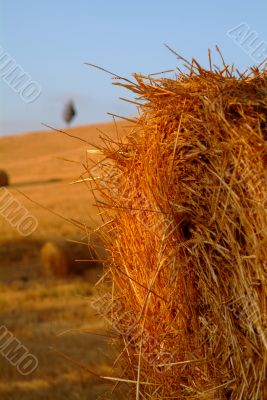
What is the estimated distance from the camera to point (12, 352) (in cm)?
890

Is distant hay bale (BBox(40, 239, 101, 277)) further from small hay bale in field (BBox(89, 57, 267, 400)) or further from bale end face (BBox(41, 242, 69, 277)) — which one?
small hay bale in field (BBox(89, 57, 267, 400))

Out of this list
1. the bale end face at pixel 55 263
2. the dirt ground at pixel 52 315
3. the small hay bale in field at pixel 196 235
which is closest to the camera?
the small hay bale in field at pixel 196 235

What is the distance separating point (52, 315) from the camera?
500 inches

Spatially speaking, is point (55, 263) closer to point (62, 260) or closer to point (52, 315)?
point (62, 260)

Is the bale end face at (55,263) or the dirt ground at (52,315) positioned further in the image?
the bale end face at (55,263)

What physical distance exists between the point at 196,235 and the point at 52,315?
9.84 metres

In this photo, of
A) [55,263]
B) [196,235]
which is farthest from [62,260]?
[196,235]

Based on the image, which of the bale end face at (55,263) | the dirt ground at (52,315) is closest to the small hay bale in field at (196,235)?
the dirt ground at (52,315)

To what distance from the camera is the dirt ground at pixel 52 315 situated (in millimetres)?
7598

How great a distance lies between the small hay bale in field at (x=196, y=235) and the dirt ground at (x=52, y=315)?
0.47 m

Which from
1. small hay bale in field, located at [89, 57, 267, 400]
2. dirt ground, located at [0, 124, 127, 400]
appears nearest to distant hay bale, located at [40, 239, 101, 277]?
dirt ground, located at [0, 124, 127, 400]

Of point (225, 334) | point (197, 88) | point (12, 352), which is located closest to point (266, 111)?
point (197, 88)

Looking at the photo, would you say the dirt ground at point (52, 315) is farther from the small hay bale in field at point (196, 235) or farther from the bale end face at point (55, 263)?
the small hay bale in field at point (196, 235)

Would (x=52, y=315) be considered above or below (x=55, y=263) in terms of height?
below
